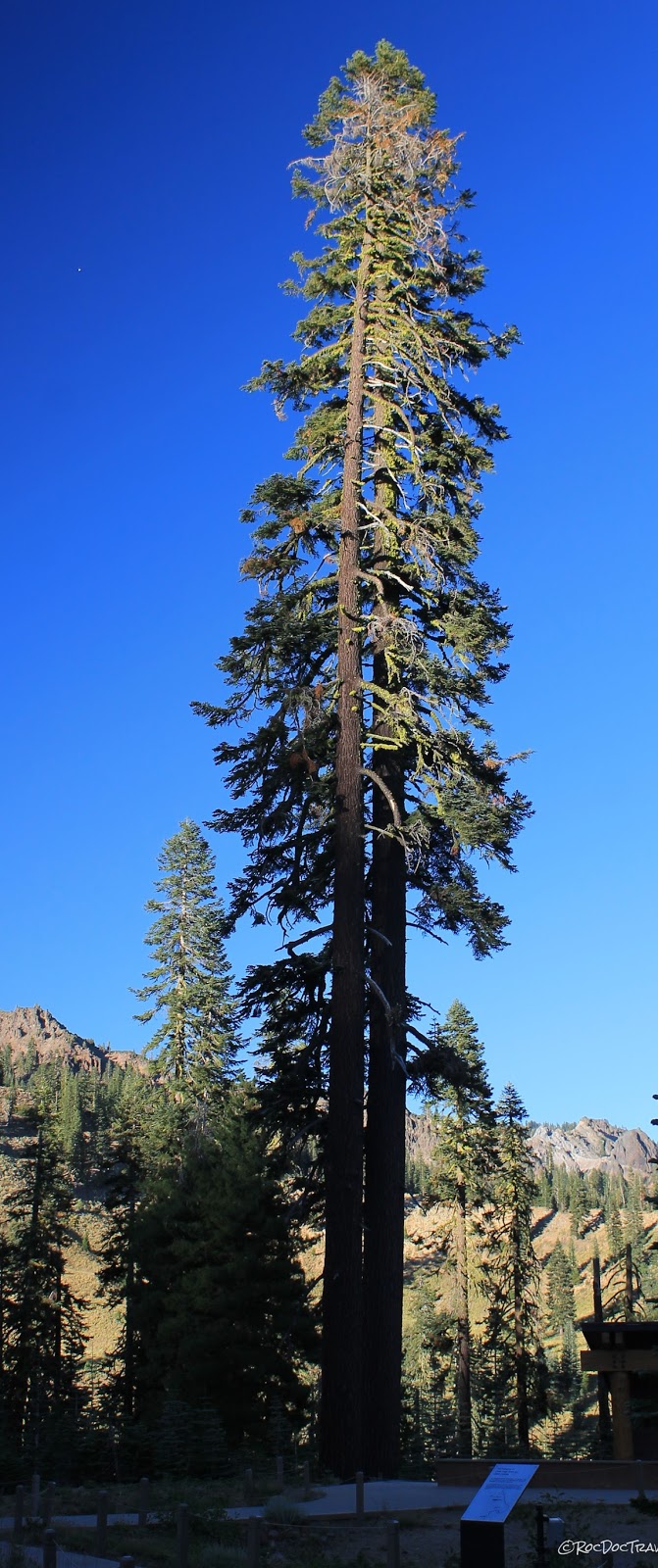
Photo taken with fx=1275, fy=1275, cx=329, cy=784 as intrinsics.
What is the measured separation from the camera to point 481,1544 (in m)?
9.12

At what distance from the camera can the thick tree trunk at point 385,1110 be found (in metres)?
17.3

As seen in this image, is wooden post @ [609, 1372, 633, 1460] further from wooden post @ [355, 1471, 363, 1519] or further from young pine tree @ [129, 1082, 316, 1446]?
young pine tree @ [129, 1082, 316, 1446]

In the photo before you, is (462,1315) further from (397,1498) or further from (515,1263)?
(397,1498)

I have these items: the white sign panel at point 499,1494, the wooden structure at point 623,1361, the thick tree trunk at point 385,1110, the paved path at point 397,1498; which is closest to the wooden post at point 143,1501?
the paved path at point 397,1498

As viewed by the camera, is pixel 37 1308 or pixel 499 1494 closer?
pixel 499 1494

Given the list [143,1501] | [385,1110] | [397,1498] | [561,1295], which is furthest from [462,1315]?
[561,1295]

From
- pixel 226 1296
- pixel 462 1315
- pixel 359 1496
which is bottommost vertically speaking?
pixel 359 1496

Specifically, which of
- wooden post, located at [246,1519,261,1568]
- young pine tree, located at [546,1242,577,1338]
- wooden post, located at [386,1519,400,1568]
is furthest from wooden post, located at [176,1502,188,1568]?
young pine tree, located at [546,1242,577,1338]

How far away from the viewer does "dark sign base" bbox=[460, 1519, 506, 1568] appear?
9109 mm

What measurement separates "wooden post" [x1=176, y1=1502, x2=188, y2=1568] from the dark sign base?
10.3 ft

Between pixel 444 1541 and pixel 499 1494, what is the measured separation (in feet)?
14.0

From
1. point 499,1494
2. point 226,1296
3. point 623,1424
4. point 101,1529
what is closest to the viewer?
point 499,1494

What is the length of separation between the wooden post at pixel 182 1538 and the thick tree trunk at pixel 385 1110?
19.9ft

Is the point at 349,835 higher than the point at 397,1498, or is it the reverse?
the point at 349,835
